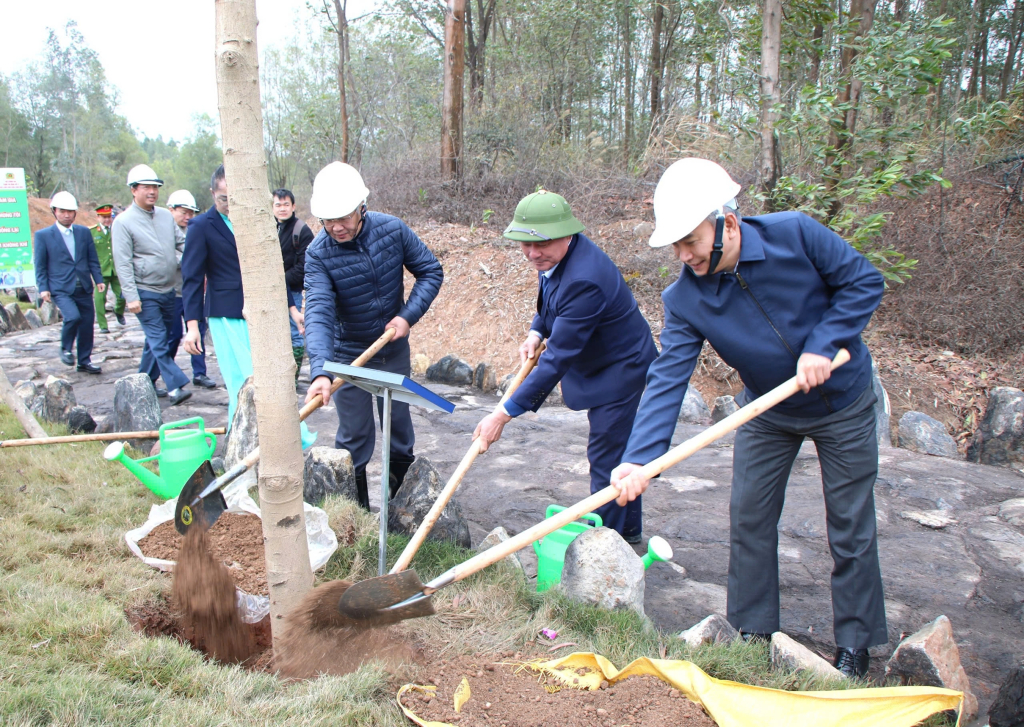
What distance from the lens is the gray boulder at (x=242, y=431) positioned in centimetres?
454

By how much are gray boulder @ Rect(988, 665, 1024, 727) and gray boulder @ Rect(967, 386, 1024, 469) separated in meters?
4.06

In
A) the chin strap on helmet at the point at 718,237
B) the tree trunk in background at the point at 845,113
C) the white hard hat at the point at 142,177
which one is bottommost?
the chin strap on helmet at the point at 718,237

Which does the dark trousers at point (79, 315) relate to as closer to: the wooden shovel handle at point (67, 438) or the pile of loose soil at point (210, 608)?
the wooden shovel handle at point (67, 438)

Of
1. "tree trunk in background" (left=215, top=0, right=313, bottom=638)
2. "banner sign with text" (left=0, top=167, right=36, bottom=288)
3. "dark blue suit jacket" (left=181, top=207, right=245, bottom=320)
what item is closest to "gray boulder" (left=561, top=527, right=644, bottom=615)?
"tree trunk in background" (left=215, top=0, right=313, bottom=638)

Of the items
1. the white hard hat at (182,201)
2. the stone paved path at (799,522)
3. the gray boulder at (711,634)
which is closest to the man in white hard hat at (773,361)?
the gray boulder at (711,634)

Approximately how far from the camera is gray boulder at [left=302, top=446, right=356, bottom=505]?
402cm

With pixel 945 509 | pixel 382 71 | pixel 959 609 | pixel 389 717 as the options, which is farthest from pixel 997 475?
pixel 382 71

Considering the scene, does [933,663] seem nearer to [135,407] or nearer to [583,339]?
[583,339]

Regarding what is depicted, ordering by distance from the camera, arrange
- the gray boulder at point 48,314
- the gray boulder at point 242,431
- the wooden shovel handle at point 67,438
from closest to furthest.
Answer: the wooden shovel handle at point 67,438, the gray boulder at point 242,431, the gray boulder at point 48,314

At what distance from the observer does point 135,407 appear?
5.41 metres

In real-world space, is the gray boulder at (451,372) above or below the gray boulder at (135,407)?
below

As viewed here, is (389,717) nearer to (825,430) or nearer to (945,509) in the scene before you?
(825,430)

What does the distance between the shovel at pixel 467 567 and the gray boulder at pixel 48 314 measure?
522 inches

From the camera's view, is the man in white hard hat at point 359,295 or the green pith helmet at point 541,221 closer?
the green pith helmet at point 541,221
